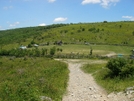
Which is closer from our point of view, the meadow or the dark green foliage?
the meadow

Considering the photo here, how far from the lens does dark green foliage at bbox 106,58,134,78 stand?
23719 millimetres

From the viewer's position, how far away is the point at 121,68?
24.8 meters

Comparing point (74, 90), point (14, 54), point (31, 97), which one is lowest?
point (14, 54)

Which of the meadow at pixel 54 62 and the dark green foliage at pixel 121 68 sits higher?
the dark green foliage at pixel 121 68

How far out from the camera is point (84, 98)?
1752 cm

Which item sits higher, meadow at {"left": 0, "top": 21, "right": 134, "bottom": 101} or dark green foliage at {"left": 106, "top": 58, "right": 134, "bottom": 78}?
dark green foliage at {"left": 106, "top": 58, "right": 134, "bottom": 78}

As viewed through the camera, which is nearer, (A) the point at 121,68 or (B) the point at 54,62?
(A) the point at 121,68

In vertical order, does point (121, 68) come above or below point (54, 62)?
above

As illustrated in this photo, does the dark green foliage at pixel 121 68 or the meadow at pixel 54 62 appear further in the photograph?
the dark green foliage at pixel 121 68

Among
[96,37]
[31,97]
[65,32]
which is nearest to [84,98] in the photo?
[31,97]

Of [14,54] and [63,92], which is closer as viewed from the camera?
[63,92]

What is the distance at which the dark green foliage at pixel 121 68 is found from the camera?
77.8 feet

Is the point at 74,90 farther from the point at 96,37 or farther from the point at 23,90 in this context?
the point at 96,37

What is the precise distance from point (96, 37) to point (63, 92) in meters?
100
